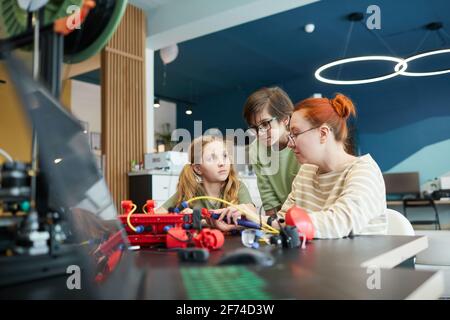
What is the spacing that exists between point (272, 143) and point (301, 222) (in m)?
1.10

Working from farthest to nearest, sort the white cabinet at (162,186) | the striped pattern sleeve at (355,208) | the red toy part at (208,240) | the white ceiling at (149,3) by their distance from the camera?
the white ceiling at (149,3)
the white cabinet at (162,186)
the striped pattern sleeve at (355,208)
the red toy part at (208,240)

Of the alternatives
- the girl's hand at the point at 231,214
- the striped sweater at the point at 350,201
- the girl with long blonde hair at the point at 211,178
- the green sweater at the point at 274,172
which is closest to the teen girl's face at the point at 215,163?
the girl with long blonde hair at the point at 211,178

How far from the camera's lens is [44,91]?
436 millimetres

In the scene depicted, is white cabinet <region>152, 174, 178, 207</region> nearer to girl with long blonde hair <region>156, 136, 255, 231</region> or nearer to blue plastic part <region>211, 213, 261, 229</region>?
girl with long blonde hair <region>156, 136, 255, 231</region>

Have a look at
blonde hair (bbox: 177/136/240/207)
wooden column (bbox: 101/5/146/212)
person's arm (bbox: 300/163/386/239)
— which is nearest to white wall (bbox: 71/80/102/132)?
wooden column (bbox: 101/5/146/212)

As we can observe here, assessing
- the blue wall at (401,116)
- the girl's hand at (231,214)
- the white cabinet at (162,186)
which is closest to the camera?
the girl's hand at (231,214)

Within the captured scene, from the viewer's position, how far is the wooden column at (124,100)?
455cm

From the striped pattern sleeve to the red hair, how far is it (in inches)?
7.9

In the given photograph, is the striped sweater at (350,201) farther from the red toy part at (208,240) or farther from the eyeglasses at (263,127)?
the eyeglasses at (263,127)

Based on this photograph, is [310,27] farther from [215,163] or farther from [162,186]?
[215,163]

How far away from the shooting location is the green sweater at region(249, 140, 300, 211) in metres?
1.95

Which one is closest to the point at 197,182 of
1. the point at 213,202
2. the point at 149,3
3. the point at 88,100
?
the point at 213,202

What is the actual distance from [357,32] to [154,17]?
2.87 meters

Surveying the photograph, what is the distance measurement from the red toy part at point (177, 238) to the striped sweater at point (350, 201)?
318 mm
